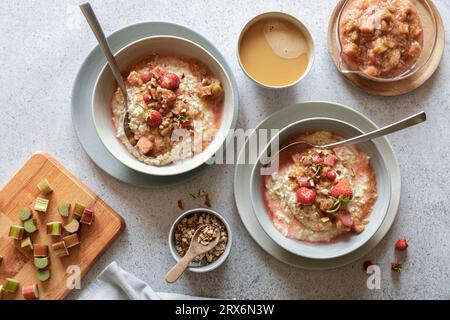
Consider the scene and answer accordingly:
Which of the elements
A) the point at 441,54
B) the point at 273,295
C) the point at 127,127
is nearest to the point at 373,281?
the point at 273,295

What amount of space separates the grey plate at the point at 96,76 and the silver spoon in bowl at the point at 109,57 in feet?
0.50

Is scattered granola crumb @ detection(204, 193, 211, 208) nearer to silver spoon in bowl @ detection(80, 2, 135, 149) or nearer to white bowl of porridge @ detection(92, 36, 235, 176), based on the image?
white bowl of porridge @ detection(92, 36, 235, 176)

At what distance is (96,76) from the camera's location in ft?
8.09

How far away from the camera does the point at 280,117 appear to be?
2.46m

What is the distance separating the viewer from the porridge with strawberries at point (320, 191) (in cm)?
232

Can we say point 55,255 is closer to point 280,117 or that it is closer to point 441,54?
point 280,117

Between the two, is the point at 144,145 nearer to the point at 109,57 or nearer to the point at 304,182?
the point at 109,57

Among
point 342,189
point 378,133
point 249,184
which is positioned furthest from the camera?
point 249,184

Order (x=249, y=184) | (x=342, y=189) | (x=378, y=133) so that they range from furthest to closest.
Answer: (x=249, y=184)
(x=342, y=189)
(x=378, y=133)

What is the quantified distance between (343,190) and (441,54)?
95 centimetres

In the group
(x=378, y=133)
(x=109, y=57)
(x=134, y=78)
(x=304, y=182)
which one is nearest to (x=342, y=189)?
(x=304, y=182)

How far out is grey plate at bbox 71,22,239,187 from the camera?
8.04 ft

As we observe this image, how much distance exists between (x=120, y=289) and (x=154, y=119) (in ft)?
2.94

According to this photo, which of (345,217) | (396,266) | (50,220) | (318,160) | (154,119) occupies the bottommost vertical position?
(396,266)
